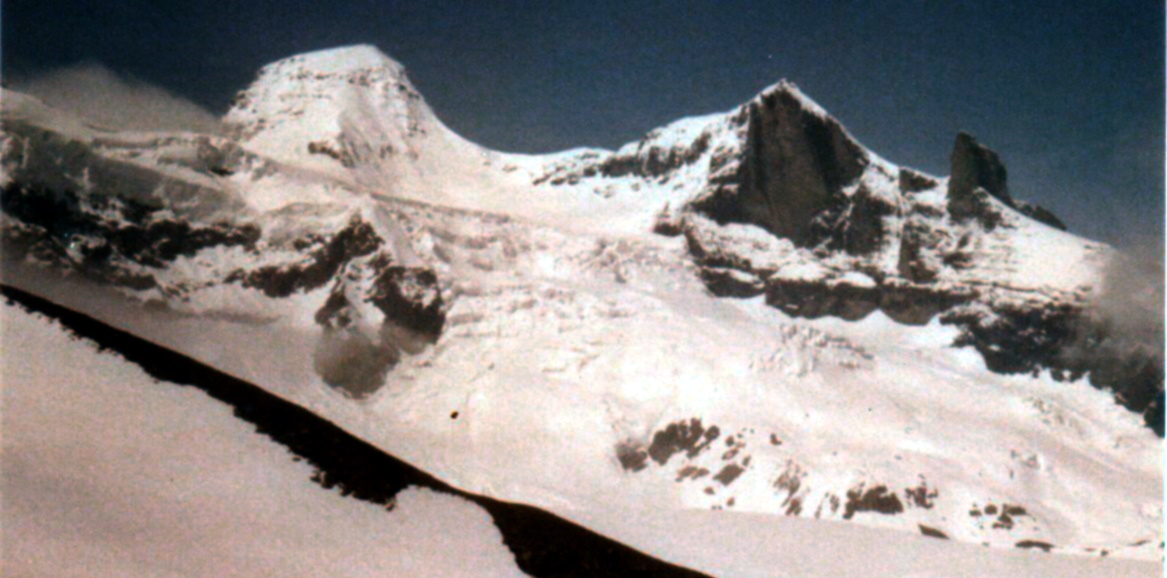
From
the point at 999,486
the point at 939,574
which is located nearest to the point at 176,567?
the point at 939,574

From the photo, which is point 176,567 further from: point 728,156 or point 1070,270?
point 1070,270

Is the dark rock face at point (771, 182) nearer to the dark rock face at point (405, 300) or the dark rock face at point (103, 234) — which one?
the dark rock face at point (405, 300)

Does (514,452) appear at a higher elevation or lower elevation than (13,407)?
lower

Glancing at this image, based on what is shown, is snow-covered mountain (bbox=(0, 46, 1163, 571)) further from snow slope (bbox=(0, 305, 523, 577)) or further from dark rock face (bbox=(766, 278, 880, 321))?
snow slope (bbox=(0, 305, 523, 577))

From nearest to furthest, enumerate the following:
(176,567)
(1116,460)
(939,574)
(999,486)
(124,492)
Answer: (176,567), (124,492), (939,574), (999,486), (1116,460)

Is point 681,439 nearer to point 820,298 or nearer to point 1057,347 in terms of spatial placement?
point 820,298

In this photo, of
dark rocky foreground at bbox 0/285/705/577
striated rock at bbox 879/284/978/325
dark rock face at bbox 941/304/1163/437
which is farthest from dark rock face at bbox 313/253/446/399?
dark rock face at bbox 941/304/1163/437

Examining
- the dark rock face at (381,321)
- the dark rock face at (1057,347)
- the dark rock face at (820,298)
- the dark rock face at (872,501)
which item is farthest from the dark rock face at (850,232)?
the dark rock face at (872,501)

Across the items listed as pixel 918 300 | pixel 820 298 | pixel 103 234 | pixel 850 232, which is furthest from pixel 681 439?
pixel 850 232
